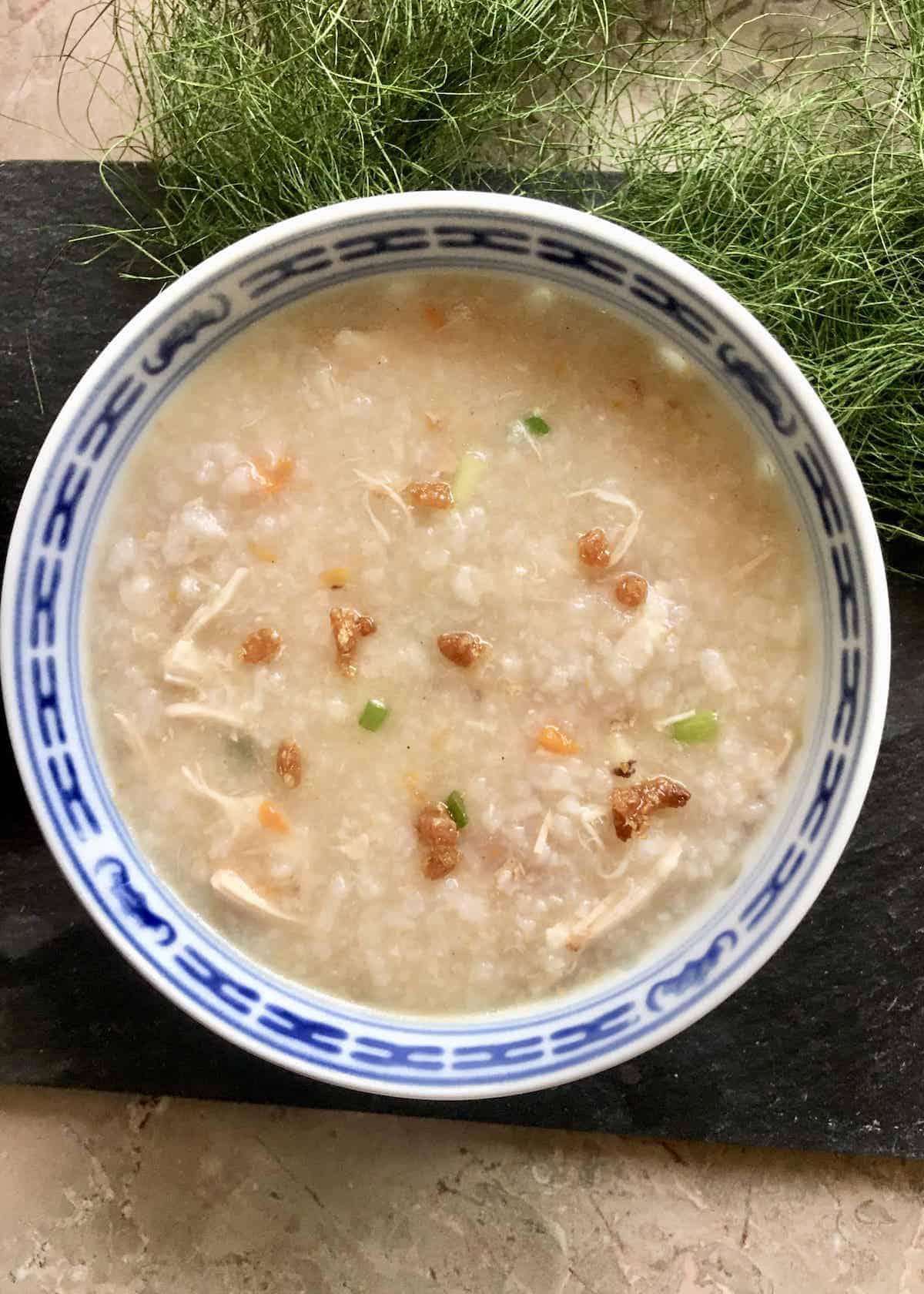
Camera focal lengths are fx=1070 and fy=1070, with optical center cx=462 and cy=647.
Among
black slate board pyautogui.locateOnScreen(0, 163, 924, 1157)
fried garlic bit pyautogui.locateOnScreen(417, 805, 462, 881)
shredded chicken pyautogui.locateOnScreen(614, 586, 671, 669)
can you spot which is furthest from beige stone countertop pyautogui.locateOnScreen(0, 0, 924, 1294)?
shredded chicken pyautogui.locateOnScreen(614, 586, 671, 669)

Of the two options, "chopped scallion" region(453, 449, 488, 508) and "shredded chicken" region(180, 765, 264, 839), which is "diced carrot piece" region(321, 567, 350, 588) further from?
"shredded chicken" region(180, 765, 264, 839)

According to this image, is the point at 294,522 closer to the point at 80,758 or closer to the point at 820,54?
the point at 80,758

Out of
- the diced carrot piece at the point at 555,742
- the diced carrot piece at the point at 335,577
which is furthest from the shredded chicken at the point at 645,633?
the diced carrot piece at the point at 335,577

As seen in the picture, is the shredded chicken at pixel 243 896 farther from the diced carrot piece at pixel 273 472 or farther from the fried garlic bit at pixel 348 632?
the diced carrot piece at pixel 273 472

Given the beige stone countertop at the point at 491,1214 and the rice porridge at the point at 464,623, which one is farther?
the beige stone countertop at the point at 491,1214

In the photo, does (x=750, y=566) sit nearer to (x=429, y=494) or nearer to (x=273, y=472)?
(x=429, y=494)

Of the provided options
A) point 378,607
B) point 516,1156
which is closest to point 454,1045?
point 516,1156
